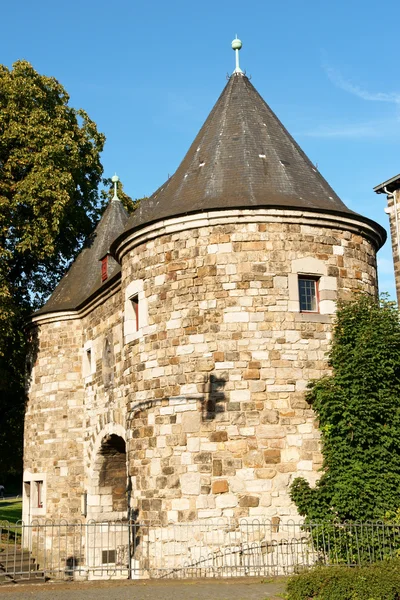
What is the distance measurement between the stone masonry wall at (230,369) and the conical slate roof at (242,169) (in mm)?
476

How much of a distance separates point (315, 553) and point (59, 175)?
526 inches

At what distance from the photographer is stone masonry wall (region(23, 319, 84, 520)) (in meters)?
18.7

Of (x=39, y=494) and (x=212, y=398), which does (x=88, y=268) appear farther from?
(x=212, y=398)

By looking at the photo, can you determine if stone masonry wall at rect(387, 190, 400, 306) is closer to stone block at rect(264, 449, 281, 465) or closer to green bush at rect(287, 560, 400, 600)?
stone block at rect(264, 449, 281, 465)

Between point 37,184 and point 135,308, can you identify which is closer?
point 135,308

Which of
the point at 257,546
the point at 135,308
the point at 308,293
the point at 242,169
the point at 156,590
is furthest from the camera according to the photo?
the point at 135,308

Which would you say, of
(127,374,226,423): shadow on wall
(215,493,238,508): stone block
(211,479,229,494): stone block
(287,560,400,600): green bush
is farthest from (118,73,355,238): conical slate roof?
(287,560,400,600): green bush

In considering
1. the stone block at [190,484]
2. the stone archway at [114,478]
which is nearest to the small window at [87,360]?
the stone archway at [114,478]

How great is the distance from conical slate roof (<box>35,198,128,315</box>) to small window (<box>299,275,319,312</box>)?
280 inches

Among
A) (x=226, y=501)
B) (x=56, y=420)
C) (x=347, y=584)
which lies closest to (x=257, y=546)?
(x=226, y=501)

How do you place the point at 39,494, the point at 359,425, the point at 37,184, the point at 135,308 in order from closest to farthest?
the point at 359,425
the point at 135,308
the point at 39,494
the point at 37,184

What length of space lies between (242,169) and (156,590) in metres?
7.42

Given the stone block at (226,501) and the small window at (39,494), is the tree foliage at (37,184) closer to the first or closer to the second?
the small window at (39,494)

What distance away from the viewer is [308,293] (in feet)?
42.5
